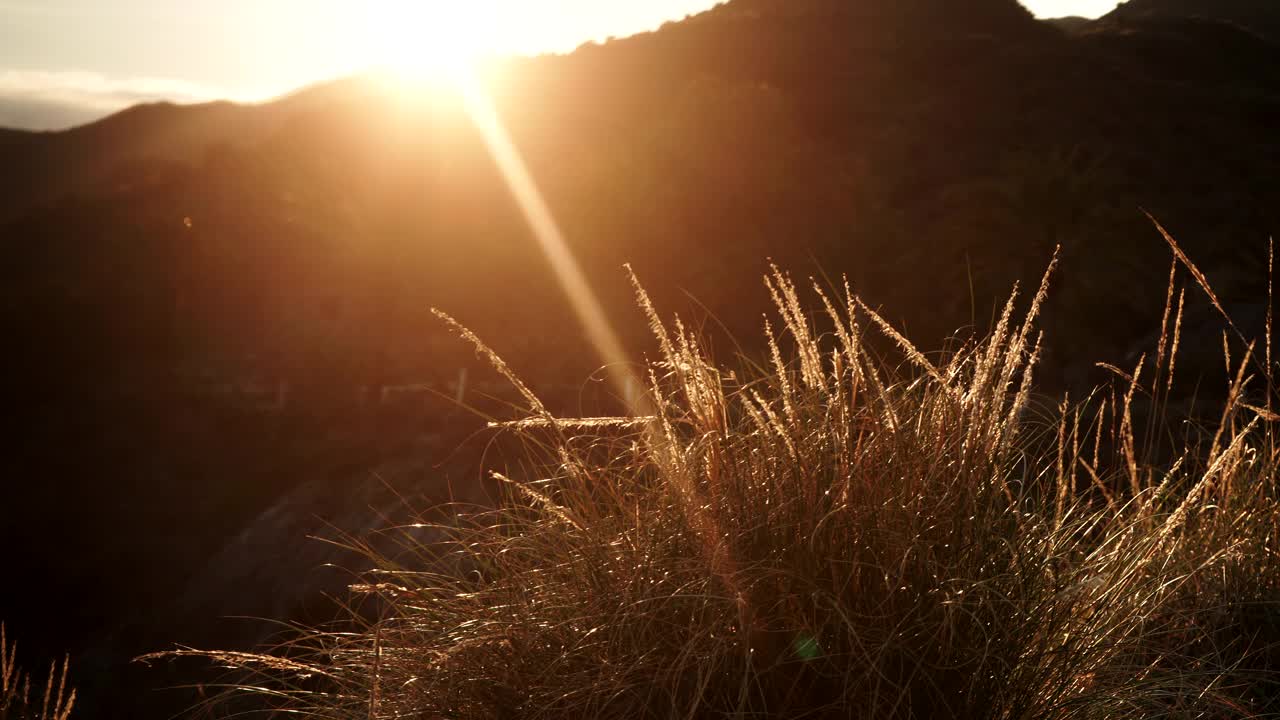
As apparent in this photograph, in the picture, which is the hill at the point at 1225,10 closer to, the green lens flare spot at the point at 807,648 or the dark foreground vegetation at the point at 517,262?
the dark foreground vegetation at the point at 517,262

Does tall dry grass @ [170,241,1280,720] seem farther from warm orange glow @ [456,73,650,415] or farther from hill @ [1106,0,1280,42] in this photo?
hill @ [1106,0,1280,42]

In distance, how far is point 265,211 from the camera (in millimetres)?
24078

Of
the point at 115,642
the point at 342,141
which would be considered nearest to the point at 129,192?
the point at 342,141

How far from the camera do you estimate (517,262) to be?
20297mm

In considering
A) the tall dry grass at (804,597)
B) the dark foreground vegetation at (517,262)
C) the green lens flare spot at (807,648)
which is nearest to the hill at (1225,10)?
the dark foreground vegetation at (517,262)

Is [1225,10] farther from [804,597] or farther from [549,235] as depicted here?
[804,597]

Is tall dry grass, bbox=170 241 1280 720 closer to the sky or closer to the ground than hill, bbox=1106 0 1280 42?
closer to the ground

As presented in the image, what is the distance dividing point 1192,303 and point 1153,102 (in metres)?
11.1

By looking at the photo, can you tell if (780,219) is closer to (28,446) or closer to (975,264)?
(975,264)

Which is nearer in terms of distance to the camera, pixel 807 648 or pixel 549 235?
pixel 807 648

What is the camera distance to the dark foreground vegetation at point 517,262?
45.4 ft

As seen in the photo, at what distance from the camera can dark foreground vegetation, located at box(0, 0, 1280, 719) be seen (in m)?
13.9

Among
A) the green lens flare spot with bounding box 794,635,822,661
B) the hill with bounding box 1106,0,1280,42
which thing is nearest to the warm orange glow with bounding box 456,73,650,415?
the green lens flare spot with bounding box 794,635,822,661

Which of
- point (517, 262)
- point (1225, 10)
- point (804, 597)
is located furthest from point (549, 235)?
point (1225, 10)
